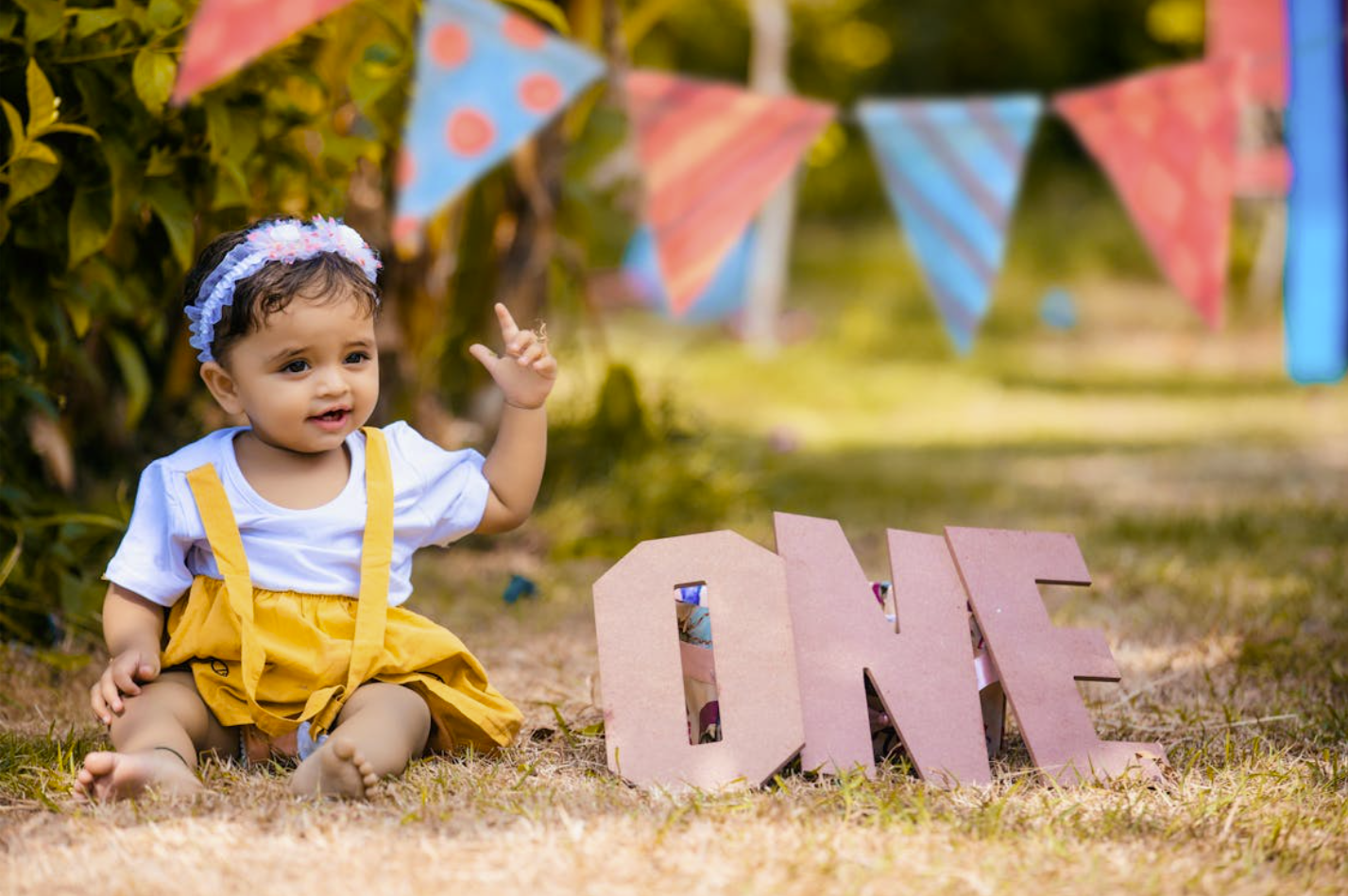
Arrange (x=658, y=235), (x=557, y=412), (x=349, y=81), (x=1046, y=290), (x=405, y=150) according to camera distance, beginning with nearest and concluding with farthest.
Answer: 1. (x=349, y=81)
2. (x=405, y=150)
3. (x=658, y=235)
4. (x=557, y=412)
5. (x=1046, y=290)

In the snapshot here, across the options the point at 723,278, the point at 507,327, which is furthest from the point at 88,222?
the point at 723,278

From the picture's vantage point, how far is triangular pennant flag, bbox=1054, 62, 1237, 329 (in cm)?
403

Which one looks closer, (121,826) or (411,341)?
(121,826)

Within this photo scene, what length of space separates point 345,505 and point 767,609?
2.03 ft

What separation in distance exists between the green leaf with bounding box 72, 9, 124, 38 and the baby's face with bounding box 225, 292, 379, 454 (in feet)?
2.29

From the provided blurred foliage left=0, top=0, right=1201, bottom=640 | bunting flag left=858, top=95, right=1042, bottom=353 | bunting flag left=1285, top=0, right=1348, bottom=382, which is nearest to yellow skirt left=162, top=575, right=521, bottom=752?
blurred foliage left=0, top=0, right=1201, bottom=640

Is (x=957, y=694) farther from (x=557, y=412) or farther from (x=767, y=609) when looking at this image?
(x=557, y=412)

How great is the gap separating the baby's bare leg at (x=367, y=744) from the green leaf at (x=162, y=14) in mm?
1194

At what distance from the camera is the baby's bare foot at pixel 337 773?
1.82m

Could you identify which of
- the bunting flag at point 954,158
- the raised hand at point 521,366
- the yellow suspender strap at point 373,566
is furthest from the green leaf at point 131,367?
the bunting flag at point 954,158

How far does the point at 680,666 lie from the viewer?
204 centimetres

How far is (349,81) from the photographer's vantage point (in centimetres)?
300

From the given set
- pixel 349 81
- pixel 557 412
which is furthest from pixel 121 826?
pixel 557 412

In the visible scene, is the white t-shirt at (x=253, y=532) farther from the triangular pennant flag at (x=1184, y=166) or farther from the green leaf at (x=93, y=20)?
the triangular pennant flag at (x=1184, y=166)
